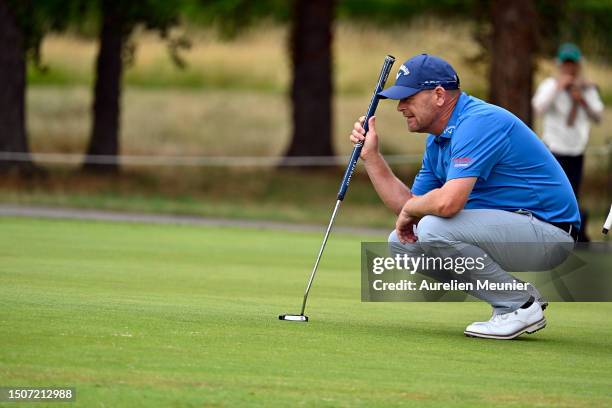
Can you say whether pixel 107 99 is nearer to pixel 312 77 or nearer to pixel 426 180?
pixel 312 77

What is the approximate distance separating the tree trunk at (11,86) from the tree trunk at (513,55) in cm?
809

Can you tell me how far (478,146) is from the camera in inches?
288

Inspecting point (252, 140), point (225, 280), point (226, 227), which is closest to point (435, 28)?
point (252, 140)

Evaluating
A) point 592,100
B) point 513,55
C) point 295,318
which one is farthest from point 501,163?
point 513,55

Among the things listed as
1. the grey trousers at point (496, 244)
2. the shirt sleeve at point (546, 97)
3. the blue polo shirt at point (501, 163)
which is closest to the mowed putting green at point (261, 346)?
the grey trousers at point (496, 244)

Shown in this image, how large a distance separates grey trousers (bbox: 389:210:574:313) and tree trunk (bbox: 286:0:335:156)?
64.5 ft

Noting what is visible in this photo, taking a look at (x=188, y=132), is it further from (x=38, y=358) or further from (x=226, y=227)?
(x=38, y=358)

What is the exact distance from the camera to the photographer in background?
621 inches

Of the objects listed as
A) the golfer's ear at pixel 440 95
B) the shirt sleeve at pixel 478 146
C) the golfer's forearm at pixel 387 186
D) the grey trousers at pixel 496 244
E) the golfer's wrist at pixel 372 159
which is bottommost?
the grey trousers at pixel 496 244

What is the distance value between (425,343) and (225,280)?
390 cm

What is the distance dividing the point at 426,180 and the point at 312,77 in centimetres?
1949

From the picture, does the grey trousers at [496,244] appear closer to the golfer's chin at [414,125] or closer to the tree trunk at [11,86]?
the golfer's chin at [414,125]

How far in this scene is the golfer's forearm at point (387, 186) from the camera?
7727 mm

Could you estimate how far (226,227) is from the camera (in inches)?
738
